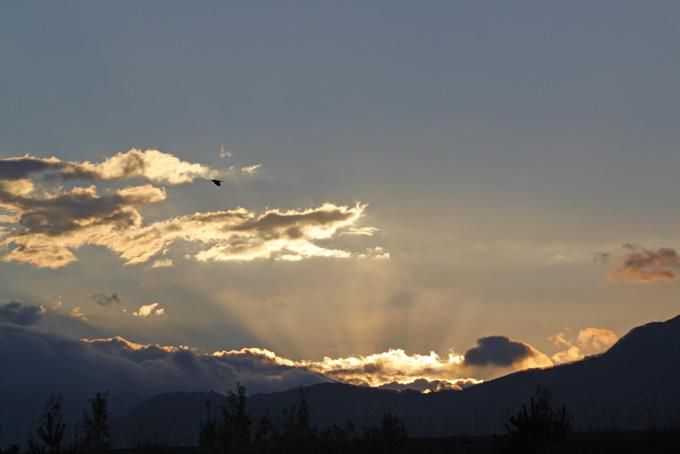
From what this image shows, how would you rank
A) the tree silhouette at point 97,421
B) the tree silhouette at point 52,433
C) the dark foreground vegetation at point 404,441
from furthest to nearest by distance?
the tree silhouette at point 97,421 < the tree silhouette at point 52,433 < the dark foreground vegetation at point 404,441

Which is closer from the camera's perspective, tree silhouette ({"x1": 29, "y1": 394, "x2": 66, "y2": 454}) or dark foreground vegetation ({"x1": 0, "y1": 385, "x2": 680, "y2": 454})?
dark foreground vegetation ({"x1": 0, "y1": 385, "x2": 680, "y2": 454})

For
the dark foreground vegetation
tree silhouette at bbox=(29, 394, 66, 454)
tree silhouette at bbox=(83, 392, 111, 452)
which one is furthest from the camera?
tree silhouette at bbox=(83, 392, 111, 452)

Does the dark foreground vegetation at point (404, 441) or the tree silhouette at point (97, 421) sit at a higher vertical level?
the tree silhouette at point (97, 421)

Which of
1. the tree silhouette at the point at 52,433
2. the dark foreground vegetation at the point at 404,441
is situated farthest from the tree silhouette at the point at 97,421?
the tree silhouette at the point at 52,433

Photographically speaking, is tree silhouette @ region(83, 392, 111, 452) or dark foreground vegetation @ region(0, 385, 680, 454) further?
tree silhouette @ region(83, 392, 111, 452)

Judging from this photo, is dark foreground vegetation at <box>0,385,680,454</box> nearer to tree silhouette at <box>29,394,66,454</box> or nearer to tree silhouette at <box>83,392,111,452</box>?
tree silhouette at <box>29,394,66,454</box>

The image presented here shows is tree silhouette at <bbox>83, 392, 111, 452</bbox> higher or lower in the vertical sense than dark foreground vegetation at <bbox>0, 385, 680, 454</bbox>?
higher

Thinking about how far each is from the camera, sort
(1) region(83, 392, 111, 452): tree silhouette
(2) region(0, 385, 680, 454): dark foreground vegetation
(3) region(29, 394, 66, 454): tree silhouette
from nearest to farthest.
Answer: (2) region(0, 385, 680, 454): dark foreground vegetation → (3) region(29, 394, 66, 454): tree silhouette → (1) region(83, 392, 111, 452): tree silhouette

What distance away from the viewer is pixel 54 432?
4875cm

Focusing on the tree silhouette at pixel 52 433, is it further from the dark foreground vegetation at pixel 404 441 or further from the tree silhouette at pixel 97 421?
the tree silhouette at pixel 97 421

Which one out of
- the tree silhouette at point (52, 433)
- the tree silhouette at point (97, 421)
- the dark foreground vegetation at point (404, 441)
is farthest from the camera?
the tree silhouette at point (97, 421)

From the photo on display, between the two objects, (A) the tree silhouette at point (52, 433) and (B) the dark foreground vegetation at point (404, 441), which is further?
(A) the tree silhouette at point (52, 433)

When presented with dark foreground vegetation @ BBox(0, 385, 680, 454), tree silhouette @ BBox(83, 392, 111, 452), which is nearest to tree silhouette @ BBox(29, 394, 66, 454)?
dark foreground vegetation @ BBox(0, 385, 680, 454)

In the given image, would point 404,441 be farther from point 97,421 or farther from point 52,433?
point 97,421
